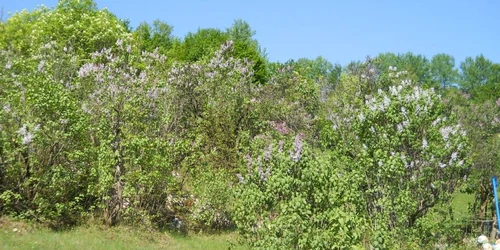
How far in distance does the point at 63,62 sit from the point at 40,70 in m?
2.74

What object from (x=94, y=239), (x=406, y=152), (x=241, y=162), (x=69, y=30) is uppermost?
(x=69, y=30)

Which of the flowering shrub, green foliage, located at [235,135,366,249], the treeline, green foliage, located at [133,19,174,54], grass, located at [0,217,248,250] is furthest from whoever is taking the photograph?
green foliage, located at [133,19,174,54]

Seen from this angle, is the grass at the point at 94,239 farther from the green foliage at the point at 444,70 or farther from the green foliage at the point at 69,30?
the green foliage at the point at 444,70

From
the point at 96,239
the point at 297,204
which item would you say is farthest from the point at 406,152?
the point at 96,239

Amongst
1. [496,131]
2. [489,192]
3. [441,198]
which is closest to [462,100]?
[496,131]

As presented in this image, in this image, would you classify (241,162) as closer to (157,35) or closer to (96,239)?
(96,239)

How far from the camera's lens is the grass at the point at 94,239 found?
9922mm

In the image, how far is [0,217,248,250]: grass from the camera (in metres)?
9.92

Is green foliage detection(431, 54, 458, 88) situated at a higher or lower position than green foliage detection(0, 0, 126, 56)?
higher

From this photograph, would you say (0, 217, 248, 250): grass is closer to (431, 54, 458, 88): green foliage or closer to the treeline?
the treeline

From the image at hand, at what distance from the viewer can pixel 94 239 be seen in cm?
A: 1077

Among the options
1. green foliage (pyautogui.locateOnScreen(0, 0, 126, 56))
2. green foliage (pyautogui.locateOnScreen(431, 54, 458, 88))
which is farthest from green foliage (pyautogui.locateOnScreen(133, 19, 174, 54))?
green foliage (pyautogui.locateOnScreen(431, 54, 458, 88))

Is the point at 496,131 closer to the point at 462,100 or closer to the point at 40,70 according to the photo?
the point at 462,100

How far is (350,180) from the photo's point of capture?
27.0ft
